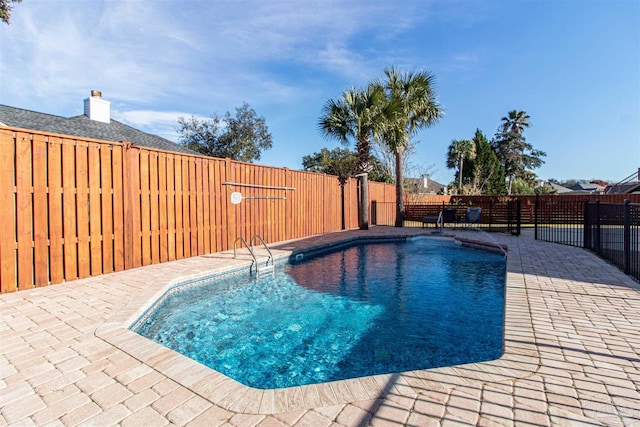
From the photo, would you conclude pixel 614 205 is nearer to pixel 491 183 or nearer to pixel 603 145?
pixel 603 145

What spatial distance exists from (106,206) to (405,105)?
11287 millimetres

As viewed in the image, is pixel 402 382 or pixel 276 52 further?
pixel 276 52

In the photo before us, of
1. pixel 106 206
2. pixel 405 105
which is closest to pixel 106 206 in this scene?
pixel 106 206

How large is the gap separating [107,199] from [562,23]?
12.3 meters

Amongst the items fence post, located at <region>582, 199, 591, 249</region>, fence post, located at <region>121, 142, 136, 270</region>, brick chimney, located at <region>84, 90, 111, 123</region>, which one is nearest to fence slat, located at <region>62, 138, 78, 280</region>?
fence post, located at <region>121, 142, 136, 270</region>

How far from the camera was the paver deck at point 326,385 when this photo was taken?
69.4 inches

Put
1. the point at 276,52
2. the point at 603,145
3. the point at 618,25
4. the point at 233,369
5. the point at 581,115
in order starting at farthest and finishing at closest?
1. the point at 603,145
2. the point at 581,115
3. the point at 276,52
4. the point at 618,25
5. the point at 233,369

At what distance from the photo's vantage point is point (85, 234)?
517 centimetres

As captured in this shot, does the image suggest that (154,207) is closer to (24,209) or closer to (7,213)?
(24,209)

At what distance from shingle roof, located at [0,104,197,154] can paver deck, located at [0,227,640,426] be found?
620cm

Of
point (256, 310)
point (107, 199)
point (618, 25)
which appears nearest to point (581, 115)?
point (618, 25)

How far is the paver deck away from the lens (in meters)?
1.76

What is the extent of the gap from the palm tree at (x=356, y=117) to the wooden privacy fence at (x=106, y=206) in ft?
16.4

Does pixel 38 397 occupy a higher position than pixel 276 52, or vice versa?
pixel 276 52
